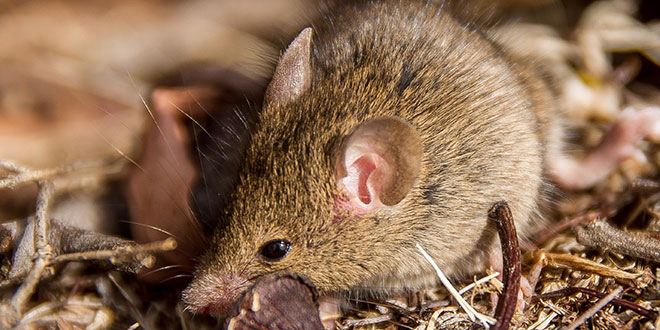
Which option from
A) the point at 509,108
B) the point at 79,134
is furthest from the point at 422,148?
the point at 79,134

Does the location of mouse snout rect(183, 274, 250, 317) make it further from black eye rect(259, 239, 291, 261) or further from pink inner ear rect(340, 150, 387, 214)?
pink inner ear rect(340, 150, 387, 214)

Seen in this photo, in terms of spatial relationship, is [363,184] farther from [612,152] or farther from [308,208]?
[612,152]

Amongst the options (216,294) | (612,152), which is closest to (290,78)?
(216,294)

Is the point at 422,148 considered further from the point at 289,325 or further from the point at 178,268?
the point at 178,268

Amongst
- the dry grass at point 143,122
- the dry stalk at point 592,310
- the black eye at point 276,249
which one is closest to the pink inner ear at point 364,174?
the black eye at point 276,249

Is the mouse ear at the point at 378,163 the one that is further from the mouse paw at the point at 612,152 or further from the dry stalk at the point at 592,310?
the mouse paw at the point at 612,152

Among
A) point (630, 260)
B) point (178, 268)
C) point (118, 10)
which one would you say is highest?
point (118, 10)

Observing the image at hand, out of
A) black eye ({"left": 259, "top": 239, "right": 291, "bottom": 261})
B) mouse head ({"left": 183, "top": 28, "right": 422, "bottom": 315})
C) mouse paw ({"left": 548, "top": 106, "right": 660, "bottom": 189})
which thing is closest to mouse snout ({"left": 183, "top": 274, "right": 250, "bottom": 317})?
mouse head ({"left": 183, "top": 28, "right": 422, "bottom": 315})
